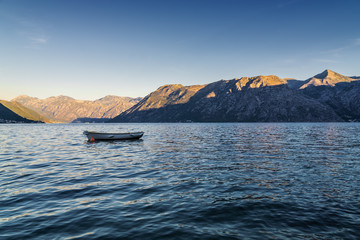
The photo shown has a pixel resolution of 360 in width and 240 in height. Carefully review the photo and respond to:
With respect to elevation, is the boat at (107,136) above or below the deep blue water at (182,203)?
above

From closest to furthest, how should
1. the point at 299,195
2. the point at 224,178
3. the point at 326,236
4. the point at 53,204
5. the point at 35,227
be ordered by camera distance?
1. the point at 326,236
2. the point at 35,227
3. the point at 53,204
4. the point at 299,195
5. the point at 224,178

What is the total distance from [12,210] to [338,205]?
58.2ft

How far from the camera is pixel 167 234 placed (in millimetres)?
Result: 8820

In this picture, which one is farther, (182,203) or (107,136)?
(107,136)

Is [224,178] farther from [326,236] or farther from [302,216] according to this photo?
[326,236]

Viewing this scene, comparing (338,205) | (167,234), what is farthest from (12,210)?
(338,205)

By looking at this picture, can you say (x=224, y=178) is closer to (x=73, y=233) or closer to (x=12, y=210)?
(x=73, y=233)

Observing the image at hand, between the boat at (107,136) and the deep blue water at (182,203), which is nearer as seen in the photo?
the deep blue water at (182,203)

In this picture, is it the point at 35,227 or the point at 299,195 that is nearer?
the point at 35,227

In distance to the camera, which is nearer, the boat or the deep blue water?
the deep blue water

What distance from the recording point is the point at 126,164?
24.8m

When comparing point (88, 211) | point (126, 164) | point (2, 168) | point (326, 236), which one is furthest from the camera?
point (126, 164)

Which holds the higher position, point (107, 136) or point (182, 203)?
point (107, 136)

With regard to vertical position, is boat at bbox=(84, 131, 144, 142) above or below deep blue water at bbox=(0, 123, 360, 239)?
above
